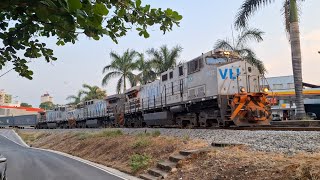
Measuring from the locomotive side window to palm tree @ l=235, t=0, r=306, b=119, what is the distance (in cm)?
512

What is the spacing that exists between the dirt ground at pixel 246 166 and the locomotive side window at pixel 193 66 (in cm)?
950

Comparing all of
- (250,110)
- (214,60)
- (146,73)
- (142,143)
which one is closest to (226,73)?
(214,60)

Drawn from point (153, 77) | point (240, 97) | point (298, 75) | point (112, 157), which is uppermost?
point (153, 77)

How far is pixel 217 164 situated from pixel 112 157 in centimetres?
928

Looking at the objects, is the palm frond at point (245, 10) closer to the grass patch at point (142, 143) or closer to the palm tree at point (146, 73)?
the grass patch at point (142, 143)

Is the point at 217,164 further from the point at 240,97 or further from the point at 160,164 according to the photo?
the point at 240,97

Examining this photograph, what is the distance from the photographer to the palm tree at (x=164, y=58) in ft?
152

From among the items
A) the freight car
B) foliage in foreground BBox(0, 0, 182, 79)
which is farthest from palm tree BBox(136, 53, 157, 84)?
foliage in foreground BBox(0, 0, 182, 79)

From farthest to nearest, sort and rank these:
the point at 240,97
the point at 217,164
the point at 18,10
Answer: the point at 240,97
the point at 217,164
the point at 18,10

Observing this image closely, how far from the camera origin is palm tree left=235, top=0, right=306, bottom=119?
2152 centimetres

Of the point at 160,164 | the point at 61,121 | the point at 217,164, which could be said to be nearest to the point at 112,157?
Result: the point at 160,164

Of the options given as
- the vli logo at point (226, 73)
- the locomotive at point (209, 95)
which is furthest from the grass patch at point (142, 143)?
the vli logo at point (226, 73)

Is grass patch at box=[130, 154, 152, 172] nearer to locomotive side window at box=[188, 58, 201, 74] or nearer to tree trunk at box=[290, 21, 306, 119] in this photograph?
locomotive side window at box=[188, 58, 201, 74]

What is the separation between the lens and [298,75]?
70.4 ft
